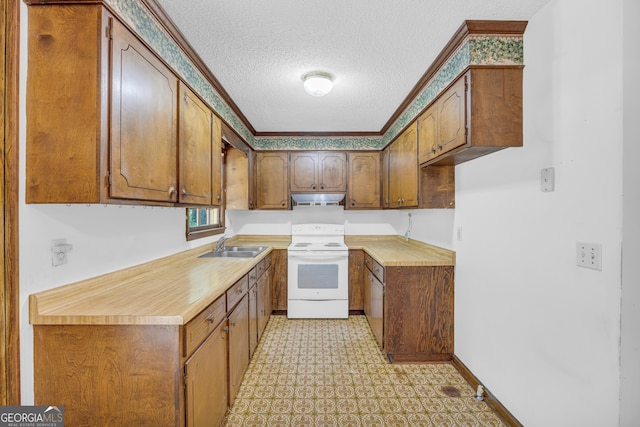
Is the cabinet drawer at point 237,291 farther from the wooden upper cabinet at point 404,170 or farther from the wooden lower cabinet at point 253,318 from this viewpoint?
the wooden upper cabinet at point 404,170

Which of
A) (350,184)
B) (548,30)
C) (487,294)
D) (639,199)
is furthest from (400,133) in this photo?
(639,199)

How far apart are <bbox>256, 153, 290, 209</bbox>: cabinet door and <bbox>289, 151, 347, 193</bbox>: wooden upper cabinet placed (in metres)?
0.11

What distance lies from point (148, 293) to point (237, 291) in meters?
0.61

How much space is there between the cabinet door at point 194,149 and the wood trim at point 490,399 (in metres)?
2.34

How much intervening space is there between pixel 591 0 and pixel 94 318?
2474 mm

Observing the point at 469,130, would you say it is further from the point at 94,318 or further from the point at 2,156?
the point at 2,156

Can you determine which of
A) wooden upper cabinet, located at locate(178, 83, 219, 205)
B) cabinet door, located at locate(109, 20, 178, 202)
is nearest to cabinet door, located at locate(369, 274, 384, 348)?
wooden upper cabinet, located at locate(178, 83, 219, 205)

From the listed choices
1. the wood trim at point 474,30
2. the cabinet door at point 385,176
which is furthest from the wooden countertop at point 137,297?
the cabinet door at point 385,176

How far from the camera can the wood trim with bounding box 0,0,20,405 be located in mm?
1078

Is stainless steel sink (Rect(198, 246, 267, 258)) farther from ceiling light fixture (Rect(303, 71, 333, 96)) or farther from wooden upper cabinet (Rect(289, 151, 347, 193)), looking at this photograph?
ceiling light fixture (Rect(303, 71, 333, 96))

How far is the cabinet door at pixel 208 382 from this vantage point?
1253 mm

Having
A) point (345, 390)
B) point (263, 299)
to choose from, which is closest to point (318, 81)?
point (263, 299)

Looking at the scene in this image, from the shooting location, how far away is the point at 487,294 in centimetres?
197

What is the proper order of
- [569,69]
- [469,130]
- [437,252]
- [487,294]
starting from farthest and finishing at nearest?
1. [437,252]
2. [487,294]
3. [469,130]
4. [569,69]
